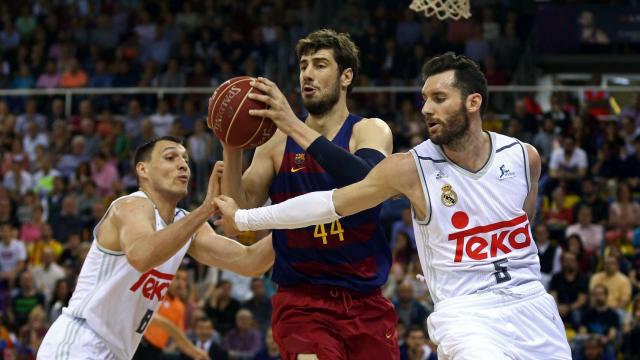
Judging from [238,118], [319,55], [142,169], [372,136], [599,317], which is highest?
[319,55]

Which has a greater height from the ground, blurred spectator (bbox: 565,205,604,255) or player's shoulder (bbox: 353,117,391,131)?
player's shoulder (bbox: 353,117,391,131)

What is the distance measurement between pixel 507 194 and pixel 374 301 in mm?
1247

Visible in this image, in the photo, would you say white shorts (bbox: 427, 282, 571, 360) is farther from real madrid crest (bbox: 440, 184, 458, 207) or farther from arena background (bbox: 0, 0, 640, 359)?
arena background (bbox: 0, 0, 640, 359)

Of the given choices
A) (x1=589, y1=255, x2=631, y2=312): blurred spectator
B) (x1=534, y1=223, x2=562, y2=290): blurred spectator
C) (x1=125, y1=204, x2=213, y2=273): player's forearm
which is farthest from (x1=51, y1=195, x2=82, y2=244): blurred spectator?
(x1=125, y1=204, x2=213, y2=273): player's forearm

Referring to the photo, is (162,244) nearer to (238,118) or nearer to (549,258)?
(238,118)

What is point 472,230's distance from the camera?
19.4 feet

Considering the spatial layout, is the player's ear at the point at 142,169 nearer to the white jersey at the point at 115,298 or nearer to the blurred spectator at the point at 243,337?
the white jersey at the point at 115,298

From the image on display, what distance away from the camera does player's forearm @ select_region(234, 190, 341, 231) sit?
6082mm

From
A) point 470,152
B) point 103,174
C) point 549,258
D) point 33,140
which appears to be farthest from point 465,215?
point 33,140

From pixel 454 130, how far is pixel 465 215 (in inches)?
18.4

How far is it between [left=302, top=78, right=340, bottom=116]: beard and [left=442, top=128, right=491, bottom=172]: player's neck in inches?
38.9

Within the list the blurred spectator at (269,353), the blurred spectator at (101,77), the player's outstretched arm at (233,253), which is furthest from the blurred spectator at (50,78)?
the player's outstretched arm at (233,253)

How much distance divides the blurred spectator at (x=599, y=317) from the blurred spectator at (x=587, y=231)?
5.02 ft

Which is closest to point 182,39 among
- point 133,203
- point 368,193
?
point 133,203
